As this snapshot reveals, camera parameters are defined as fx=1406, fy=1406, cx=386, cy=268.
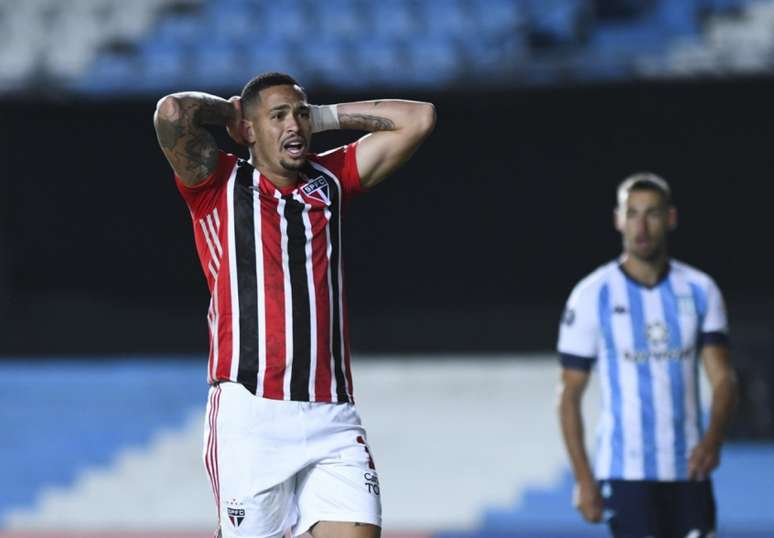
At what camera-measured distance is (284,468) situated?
3961 millimetres

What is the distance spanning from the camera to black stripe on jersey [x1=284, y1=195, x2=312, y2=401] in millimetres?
3998

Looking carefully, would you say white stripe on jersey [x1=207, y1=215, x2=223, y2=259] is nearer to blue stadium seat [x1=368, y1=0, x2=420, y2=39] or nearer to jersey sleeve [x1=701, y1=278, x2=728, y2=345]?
jersey sleeve [x1=701, y1=278, x2=728, y2=345]

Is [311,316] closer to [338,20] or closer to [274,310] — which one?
[274,310]

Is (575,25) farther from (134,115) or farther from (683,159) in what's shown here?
(134,115)

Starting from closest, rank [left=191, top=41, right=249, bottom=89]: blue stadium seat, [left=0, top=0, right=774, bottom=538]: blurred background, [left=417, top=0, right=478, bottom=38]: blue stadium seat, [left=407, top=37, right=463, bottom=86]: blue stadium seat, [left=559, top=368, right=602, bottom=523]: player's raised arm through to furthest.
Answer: [left=559, top=368, right=602, bottom=523]: player's raised arm < [left=0, top=0, right=774, bottom=538]: blurred background < [left=407, top=37, right=463, bottom=86]: blue stadium seat < [left=191, top=41, right=249, bottom=89]: blue stadium seat < [left=417, top=0, right=478, bottom=38]: blue stadium seat

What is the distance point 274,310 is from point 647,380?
5.64ft

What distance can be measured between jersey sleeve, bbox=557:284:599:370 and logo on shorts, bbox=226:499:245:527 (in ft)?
5.43

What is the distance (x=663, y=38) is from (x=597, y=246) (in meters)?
1.64

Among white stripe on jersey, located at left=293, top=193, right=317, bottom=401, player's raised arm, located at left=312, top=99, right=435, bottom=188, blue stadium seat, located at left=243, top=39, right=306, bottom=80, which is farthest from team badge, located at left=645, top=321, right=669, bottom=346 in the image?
blue stadium seat, located at left=243, top=39, right=306, bottom=80

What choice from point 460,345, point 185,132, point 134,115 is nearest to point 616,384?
point 185,132

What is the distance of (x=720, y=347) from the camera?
16.8ft

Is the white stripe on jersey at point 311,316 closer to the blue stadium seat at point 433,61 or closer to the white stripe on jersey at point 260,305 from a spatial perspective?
the white stripe on jersey at point 260,305

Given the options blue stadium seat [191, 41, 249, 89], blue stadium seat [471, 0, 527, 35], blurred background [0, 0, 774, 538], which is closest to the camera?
blurred background [0, 0, 774, 538]

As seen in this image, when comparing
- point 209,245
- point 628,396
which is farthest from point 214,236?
point 628,396
